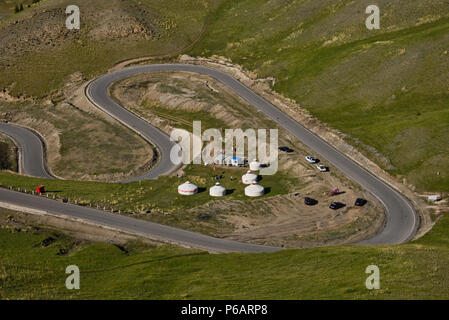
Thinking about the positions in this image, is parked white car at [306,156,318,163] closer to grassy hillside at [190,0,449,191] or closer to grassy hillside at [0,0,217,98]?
grassy hillside at [190,0,449,191]

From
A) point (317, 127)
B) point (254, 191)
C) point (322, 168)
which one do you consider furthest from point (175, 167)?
point (317, 127)

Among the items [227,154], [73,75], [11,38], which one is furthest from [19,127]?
[227,154]

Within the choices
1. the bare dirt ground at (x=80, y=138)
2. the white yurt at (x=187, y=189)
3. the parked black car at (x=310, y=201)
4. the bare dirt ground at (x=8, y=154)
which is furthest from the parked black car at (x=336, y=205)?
the bare dirt ground at (x=8, y=154)

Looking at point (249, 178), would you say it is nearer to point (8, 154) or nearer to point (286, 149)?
point (286, 149)

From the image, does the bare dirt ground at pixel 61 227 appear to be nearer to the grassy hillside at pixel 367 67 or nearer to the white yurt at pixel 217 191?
the white yurt at pixel 217 191

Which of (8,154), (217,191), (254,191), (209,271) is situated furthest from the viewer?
(8,154)

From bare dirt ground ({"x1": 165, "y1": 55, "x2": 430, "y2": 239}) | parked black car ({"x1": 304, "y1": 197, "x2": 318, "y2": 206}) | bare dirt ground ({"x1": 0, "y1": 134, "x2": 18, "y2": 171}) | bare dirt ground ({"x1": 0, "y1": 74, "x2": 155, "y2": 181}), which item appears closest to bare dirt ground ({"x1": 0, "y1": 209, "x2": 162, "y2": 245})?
bare dirt ground ({"x1": 0, "y1": 74, "x2": 155, "y2": 181})

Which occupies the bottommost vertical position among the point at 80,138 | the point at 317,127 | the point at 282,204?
the point at 282,204
